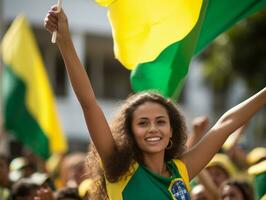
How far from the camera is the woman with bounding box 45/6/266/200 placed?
175 inches

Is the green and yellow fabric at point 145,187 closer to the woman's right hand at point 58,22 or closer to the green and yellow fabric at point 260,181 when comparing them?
the woman's right hand at point 58,22

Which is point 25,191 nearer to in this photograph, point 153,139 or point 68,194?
point 68,194

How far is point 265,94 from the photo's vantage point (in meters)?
4.88

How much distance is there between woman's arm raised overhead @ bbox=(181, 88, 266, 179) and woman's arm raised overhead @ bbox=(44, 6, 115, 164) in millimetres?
551

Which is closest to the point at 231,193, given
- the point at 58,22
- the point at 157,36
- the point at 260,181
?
the point at 260,181

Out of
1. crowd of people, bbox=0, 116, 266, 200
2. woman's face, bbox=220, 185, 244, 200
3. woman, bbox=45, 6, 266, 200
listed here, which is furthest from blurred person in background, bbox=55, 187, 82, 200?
woman, bbox=45, 6, 266, 200

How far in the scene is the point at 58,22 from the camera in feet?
14.4

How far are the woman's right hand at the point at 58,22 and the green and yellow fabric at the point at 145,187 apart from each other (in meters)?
0.77

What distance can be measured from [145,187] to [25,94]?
6.21 meters

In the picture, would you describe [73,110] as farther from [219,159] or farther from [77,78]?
[77,78]

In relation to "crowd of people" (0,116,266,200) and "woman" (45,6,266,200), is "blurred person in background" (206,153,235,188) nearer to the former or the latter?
"crowd of people" (0,116,266,200)

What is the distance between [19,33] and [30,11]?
15426 millimetres

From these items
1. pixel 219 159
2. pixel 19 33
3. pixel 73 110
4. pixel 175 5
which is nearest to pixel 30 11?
pixel 73 110

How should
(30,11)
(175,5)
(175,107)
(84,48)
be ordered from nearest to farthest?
1. (175,107)
2. (175,5)
3. (30,11)
4. (84,48)
